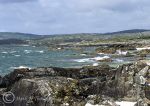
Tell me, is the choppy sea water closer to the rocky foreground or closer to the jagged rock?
the rocky foreground

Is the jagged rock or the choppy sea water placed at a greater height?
the jagged rock

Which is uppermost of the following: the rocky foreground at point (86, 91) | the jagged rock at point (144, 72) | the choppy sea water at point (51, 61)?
the jagged rock at point (144, 72)

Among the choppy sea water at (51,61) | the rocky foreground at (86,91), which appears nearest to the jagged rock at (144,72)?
the rocky foreground at (86,91)

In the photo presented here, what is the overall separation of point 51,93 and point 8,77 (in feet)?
25.0

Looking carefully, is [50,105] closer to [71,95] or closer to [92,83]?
[71,95]

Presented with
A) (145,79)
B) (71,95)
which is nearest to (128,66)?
(145,79)

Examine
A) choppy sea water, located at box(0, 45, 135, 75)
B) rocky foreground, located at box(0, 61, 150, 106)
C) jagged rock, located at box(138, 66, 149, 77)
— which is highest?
jagged rock, located at box(138, 66, 149, 77)

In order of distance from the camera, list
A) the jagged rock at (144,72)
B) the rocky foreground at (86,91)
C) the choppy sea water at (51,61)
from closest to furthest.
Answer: the rocky foreground at (86,91) < the jagged rock at (144,72) < the choppy sea water at (51,61)

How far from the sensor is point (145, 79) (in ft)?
79.0

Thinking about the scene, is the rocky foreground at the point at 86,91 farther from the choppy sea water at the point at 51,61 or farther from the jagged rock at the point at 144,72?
the choppy sea water at the point at 51,61

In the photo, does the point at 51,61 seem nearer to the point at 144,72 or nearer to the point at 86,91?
the point at 86,91

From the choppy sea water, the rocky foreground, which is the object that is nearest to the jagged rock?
the rocky foreground

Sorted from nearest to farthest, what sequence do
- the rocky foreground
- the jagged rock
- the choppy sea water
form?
the rocky foreground
the jagged rock
the choppy sea water

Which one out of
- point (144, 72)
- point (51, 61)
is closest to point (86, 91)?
point (144, 72)
